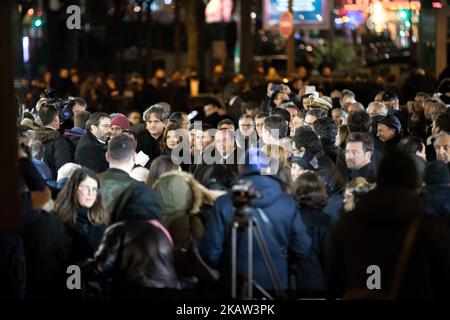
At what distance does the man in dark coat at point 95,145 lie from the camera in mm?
12789

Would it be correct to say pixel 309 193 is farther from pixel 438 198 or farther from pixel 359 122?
pixel 359 122

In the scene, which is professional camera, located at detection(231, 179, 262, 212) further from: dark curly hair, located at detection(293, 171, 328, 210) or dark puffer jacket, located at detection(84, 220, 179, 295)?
dark curly hair, located at detection(293, 171, 328, 210)

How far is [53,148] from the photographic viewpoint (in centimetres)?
1328

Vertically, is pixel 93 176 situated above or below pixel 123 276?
above

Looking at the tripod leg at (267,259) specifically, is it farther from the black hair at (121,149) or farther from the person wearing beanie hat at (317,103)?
the person wearing beanie hat at (317,103)

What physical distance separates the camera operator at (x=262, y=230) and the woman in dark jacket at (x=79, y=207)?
107 centimetres

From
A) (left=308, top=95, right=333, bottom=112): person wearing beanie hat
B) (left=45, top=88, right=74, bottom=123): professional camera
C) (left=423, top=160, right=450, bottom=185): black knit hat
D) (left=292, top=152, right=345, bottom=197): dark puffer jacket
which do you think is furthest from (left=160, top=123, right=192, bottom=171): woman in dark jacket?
(left=423, top=160, right=450, bottom=185): black knit hat

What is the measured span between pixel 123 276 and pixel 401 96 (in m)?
16.5

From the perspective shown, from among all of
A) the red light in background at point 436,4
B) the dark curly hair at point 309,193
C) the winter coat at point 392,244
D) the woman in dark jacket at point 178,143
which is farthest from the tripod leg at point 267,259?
the red light in background at point 436,4

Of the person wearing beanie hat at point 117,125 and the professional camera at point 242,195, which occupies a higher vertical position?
the person wearing beanie hat at point 117,125

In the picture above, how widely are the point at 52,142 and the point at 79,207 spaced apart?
3950mm

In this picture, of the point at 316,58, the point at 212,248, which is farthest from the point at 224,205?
the point at 316,58

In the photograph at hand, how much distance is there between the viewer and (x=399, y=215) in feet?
22.5

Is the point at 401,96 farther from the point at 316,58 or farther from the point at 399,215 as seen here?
the point at 316,58
